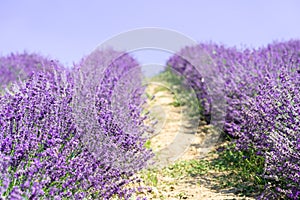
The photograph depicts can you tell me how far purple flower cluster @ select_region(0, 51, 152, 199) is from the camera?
2123 mm

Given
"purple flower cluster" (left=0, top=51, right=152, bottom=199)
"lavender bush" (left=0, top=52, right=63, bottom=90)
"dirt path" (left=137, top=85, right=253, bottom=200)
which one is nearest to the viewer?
"purple flower cluster" (left=0, top=51, right=152, bottom=199)

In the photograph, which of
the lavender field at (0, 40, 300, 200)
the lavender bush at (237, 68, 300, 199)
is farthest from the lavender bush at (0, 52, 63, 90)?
the lavender bush at (237, 68, 300, 199)

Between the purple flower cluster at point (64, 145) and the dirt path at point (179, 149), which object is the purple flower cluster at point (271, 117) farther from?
the purple flower cluster at point (64, 145)

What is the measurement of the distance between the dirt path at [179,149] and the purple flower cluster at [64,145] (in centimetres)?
53

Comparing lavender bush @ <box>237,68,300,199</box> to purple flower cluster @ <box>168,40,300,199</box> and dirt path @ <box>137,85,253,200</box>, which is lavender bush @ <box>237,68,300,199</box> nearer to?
purple flower cluster @ <box>168,40,300,199</box>

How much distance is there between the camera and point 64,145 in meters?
2.64

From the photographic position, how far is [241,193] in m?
3.34

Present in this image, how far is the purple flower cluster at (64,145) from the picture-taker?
2123 millimetres

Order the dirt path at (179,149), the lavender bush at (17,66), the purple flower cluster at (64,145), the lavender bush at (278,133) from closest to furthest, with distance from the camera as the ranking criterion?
the purple flower cluster at (64,145) < the lavender bush at (278,133) < the dirt path at (179,149) < the lavender bush at (17,66)

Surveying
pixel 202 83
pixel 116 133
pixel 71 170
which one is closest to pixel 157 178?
pixel 116 133

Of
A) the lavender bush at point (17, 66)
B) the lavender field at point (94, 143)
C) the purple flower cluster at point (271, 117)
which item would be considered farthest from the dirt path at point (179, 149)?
the lavender bush at point (17, 66)

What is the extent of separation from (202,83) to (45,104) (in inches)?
175

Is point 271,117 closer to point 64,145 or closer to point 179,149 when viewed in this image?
point 64,145

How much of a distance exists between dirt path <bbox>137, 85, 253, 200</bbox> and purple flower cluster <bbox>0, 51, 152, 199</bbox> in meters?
0.53
